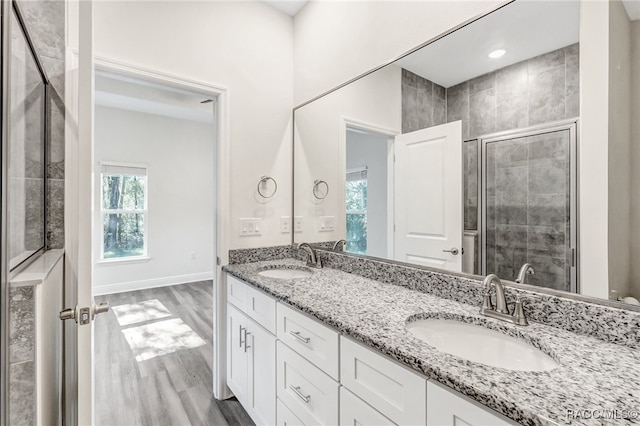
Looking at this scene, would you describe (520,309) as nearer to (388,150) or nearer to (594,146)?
(594,146)

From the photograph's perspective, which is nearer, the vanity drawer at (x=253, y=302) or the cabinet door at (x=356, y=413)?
the cabinet door at (x=356, y=413)

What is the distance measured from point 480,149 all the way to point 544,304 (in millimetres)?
638

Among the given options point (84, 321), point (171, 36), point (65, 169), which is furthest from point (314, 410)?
point (171, 36)

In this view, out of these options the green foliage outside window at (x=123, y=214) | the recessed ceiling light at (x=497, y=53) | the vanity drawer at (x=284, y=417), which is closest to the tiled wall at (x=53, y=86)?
the vanity drawer at (x=284, y=417)

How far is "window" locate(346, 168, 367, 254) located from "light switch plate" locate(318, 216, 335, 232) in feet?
0.54

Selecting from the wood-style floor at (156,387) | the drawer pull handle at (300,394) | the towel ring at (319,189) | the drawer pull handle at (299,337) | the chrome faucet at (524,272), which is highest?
the towel ring at (319,189)

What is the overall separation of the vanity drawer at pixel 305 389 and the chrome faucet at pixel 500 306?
62cm

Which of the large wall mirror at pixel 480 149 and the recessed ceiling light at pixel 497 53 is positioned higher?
the recessed ceiling light at pixel 497 53

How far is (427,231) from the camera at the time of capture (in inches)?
59.9

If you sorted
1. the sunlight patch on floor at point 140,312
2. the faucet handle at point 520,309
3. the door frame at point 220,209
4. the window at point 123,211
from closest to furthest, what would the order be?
the faucet handle at point 520,309, the door frame at point 220,209, the sunlight patch on floor at point 140,312, the window at point 123,211

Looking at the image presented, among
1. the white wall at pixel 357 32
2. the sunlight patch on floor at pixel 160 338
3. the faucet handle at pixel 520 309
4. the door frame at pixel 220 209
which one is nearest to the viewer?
the faucet handle at pixel 520 309

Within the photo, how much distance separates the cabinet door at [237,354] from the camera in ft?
5.87

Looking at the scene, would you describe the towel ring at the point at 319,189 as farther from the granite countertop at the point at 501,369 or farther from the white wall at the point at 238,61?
the granite countertop at the point at 501,369

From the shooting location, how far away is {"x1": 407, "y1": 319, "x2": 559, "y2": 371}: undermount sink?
906mm
